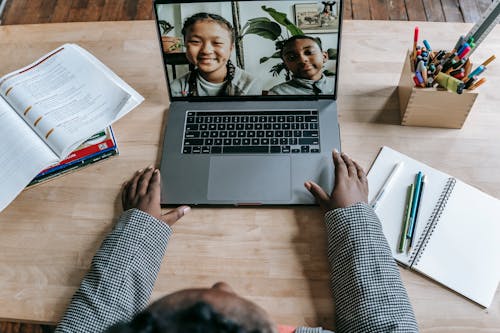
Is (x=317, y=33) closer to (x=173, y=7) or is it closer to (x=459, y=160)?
(x=173, y=7)

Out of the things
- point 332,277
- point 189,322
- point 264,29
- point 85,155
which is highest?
point 264,29

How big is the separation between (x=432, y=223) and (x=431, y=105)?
25 cm

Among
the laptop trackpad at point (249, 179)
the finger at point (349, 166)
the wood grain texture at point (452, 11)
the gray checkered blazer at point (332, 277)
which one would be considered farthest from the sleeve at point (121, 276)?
the wood grain texture at point (452, 11)

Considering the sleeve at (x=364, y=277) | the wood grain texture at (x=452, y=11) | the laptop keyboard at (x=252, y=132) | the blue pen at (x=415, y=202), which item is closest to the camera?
the sleeve at (x=364, y=277)

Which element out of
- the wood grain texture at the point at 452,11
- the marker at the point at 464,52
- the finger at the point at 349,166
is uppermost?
the marker at the point at 464,52

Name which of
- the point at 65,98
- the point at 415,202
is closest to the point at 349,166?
the point at 415,202

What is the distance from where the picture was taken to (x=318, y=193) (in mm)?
846

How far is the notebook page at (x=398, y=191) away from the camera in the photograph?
814 millimetres

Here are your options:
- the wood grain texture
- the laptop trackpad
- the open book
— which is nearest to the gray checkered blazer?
the laptop trackpad

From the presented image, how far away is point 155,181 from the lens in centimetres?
88

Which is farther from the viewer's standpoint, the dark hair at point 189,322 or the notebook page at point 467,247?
the notebook page at point 467,247

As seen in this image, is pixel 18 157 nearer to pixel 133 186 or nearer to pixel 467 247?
pixel 133 186

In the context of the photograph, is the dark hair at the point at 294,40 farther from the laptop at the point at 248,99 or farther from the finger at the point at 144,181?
the finger at the point at 144,181

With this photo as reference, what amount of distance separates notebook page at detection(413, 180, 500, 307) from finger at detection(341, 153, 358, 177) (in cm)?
18
